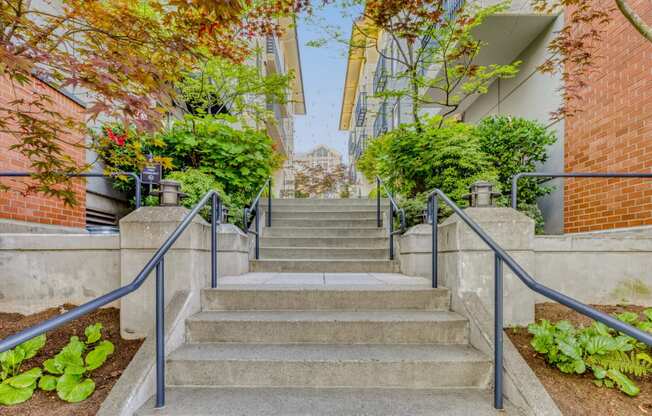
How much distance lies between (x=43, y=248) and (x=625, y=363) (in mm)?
4316

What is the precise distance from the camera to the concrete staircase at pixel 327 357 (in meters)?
1.99

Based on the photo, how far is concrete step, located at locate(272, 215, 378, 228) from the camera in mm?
6066

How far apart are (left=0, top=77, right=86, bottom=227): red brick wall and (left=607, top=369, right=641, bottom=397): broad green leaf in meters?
4.46

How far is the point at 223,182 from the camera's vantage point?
5668 millimetres

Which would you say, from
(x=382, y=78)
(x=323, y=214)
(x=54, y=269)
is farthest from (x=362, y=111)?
(x=54, y=269)

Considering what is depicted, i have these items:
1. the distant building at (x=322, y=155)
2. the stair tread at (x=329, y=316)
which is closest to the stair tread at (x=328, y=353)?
the stair tread at (x=329, y=316)

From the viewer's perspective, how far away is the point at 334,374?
219 centimetres

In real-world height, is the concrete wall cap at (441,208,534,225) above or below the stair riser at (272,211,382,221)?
above

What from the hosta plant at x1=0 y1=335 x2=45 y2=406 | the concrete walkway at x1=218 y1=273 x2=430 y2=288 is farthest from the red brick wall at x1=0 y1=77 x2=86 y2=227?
the concrete walkway at x1=218 y1=273 x2=430 y2=288

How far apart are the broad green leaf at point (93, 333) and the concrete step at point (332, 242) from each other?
2836 millimetres

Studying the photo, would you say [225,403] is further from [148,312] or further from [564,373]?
[564,373]

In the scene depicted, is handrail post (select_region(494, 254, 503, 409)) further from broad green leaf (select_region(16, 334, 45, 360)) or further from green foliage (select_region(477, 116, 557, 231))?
green foliage (select_region(477, 116, 557, 231))

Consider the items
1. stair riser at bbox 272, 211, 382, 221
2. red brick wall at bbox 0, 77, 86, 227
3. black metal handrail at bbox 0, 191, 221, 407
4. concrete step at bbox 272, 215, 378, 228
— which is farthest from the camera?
stair riser at bbox 272, 211, 382, 221

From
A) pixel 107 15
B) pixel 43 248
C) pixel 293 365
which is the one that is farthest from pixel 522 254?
pixel 43 248
